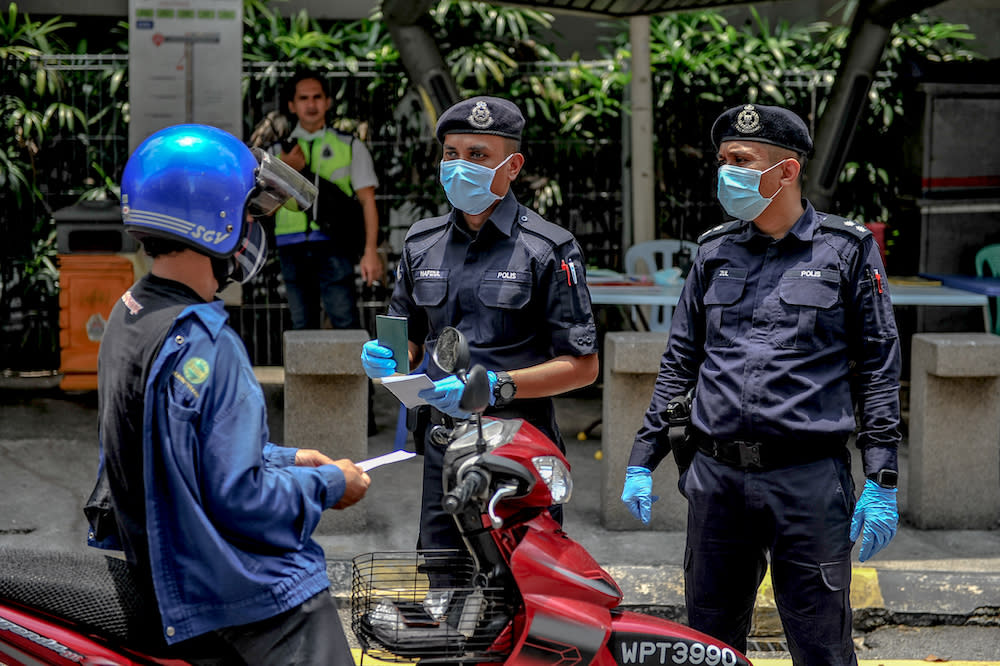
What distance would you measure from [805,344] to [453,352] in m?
1.19

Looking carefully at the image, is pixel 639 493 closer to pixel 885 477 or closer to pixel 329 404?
pixel 885 477

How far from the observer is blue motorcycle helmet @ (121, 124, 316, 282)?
2559mm

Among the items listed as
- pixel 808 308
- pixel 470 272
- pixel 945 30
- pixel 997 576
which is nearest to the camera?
pixel 808 308

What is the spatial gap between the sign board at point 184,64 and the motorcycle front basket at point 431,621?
574cm

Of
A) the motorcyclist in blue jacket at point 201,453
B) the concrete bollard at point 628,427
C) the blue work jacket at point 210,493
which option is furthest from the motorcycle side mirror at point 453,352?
the concrete bollard at point 628,427

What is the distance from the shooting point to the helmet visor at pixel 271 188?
269 centimetres

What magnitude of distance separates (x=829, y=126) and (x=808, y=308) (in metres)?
5.71

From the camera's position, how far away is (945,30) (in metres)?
11.4

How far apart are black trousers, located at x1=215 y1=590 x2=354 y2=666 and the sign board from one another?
595cm

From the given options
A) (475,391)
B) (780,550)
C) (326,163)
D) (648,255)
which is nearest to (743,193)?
(780,550)

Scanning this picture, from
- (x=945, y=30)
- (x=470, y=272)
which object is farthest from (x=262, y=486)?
(x=945, y=30)

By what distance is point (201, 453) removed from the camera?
247 centimetres

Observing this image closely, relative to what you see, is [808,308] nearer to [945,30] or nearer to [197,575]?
[197,575]

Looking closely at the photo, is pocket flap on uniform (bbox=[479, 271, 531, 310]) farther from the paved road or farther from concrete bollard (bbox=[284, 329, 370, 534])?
concrete bollard (bbox=[284, 329, 370, 534])
